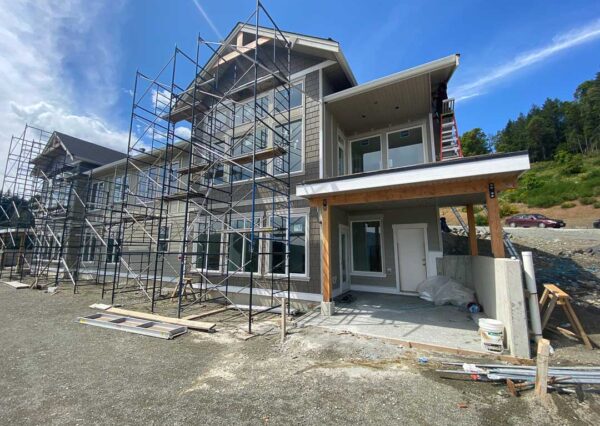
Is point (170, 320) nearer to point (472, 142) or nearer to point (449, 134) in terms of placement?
point (449, 134)

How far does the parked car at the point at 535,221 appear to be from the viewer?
21.9 meters

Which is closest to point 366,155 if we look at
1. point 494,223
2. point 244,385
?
point 494,223

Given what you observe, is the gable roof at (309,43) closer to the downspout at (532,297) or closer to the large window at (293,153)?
the large window at (293,153)

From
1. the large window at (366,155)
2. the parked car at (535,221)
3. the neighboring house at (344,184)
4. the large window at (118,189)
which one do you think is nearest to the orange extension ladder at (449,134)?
the neighboring house at (344,184)

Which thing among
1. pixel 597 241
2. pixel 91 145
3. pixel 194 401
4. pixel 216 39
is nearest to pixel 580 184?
pixel 597 241

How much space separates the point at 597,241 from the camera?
13055mm

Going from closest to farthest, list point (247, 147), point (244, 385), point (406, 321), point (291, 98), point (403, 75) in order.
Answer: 1. point (244, 385)
2. point (406, 321)
3. point (403, 75)
4. point (291, 98)
5. point (247, 147)

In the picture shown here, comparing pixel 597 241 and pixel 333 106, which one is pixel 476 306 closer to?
pixel 333 106

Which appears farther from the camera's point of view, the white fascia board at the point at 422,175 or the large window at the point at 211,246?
the large window at the point at 211,246

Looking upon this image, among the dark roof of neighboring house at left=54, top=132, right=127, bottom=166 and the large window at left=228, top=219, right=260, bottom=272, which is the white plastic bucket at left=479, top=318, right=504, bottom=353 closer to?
the large window at left=228, top=219, right=260, bottom=272

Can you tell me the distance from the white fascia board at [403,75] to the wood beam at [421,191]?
351 centimetres

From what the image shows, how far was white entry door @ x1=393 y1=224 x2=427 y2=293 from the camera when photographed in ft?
29.0

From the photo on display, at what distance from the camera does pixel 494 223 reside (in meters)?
5.12

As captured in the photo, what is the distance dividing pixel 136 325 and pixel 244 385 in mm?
4052
